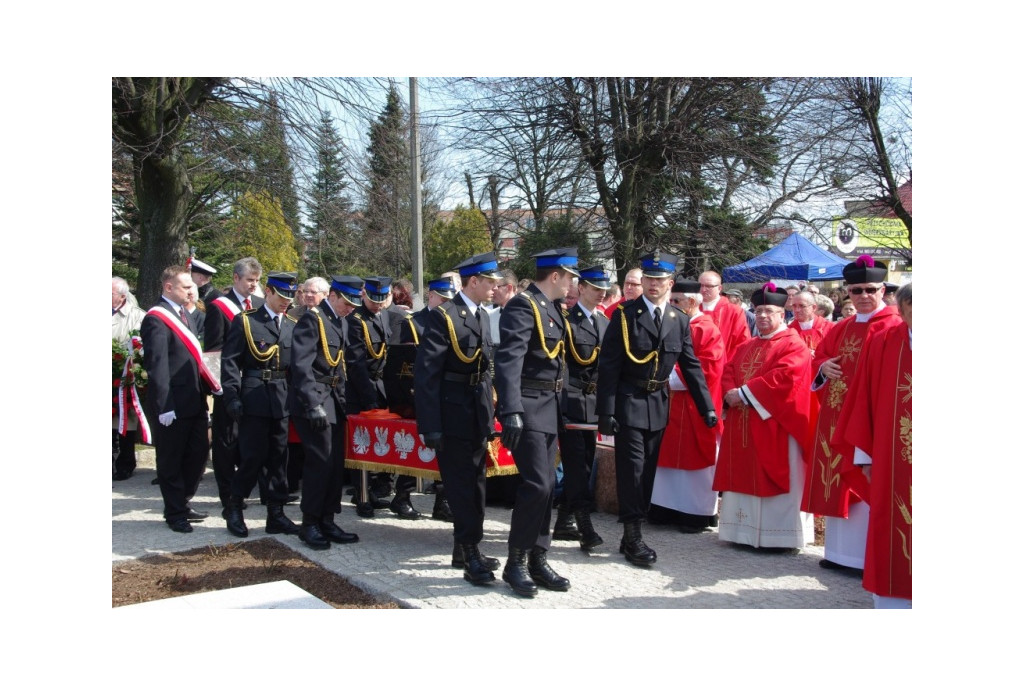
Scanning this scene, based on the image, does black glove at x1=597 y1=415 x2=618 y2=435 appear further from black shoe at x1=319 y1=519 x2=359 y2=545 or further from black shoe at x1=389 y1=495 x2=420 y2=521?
black shoe at x1=389 y1=495 x2=420 y2=521

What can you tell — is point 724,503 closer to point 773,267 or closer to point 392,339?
point 392,339

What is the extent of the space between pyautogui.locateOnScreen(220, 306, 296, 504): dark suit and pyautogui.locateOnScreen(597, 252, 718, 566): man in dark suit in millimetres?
2544

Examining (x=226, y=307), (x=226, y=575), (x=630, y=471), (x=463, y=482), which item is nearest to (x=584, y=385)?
(x=630, y=471)

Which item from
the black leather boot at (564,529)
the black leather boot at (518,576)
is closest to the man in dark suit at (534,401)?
the black leather boot at (518,576)

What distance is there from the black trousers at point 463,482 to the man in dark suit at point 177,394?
2532mm

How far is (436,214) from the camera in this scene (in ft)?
91.6

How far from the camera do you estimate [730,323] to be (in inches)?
323

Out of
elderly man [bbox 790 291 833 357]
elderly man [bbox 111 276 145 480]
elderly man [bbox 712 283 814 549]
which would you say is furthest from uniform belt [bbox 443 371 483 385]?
elderly man [bbox 111 276 145 480]

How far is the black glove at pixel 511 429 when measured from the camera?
16.1 ft

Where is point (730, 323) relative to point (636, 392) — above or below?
above

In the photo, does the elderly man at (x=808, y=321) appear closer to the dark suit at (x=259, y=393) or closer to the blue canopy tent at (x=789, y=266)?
the dark suit at (x=259, y=393)

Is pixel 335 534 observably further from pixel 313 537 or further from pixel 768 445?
pixel 768 445

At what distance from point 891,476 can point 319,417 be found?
3.78 metres

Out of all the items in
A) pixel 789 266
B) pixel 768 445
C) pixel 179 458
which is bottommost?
pixel 179 458
